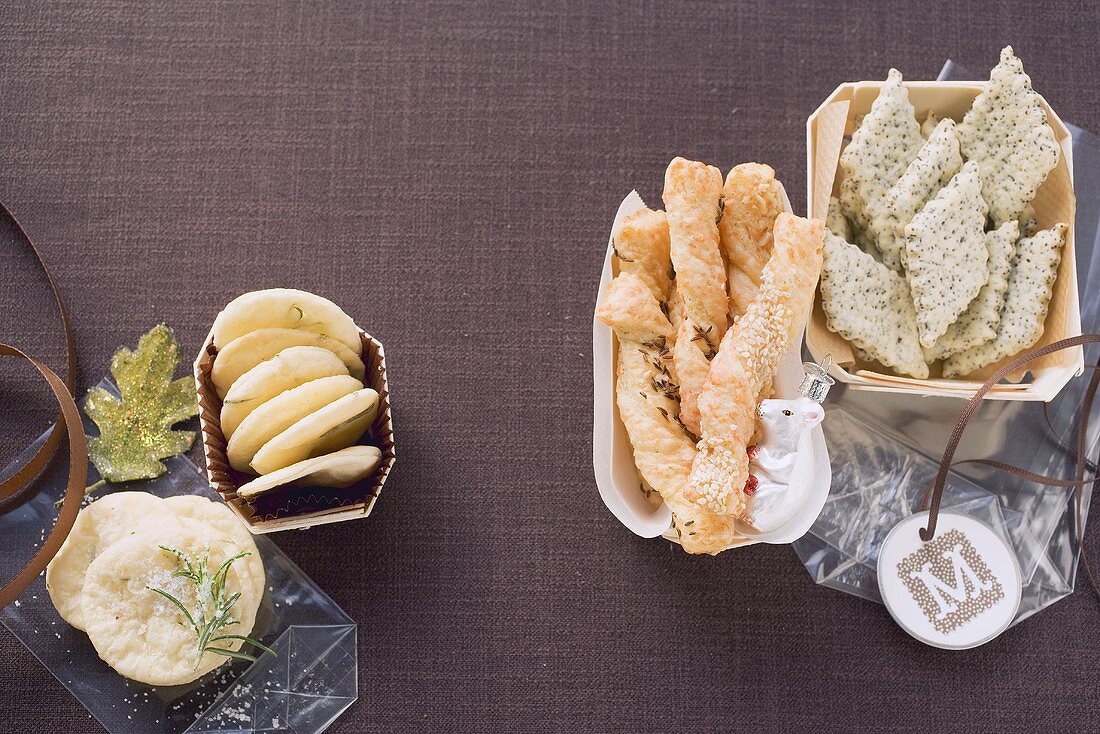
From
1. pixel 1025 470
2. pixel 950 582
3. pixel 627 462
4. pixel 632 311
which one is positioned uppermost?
pixel 632 311

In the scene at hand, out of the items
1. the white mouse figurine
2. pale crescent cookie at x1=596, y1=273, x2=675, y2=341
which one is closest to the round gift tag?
the white mouse figurine

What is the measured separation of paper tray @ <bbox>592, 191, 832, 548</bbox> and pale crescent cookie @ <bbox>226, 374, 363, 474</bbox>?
349 mm

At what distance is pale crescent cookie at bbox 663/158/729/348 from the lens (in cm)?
116

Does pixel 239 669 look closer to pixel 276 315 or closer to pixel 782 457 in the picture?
pixel 276 315

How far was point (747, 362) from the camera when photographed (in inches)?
43.3

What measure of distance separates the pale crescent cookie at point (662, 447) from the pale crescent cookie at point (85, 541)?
0.72 meters

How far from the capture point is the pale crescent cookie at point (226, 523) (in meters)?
1.33

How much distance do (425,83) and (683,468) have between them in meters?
0.85

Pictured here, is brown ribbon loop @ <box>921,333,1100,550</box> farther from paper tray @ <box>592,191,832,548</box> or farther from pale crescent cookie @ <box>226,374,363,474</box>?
pale crescent cookie @ <box>226,374,363,474</box>

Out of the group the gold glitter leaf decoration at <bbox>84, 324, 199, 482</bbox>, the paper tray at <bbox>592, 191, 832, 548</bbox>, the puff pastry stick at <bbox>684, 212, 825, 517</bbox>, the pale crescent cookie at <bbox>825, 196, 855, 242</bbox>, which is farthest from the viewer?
the gold glitter leaf decoration at <bbox>84, 324, 199, 482</bbox>

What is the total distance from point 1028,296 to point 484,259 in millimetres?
842

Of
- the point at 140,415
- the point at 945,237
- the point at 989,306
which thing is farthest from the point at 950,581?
the point at 140,415

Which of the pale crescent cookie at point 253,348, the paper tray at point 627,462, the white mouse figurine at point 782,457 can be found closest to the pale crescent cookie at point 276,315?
the pale crescent cookie at point 253,348

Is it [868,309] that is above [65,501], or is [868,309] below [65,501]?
above
